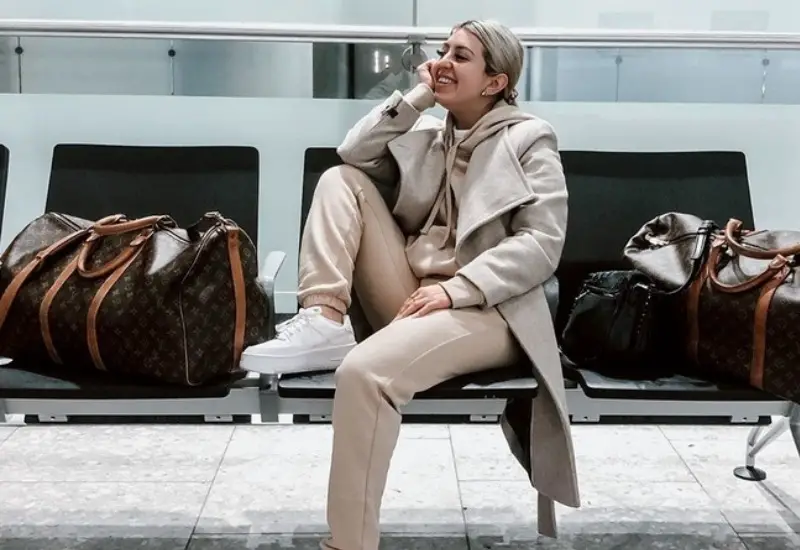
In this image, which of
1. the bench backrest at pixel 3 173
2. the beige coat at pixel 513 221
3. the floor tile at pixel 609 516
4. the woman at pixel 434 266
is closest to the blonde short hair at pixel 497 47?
the woman at pixel 434 266

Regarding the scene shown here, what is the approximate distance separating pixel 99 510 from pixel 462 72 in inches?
56.8

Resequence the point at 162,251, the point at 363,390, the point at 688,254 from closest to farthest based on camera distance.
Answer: the point at 363,390 → the point at 162,251 → the point at 688,254

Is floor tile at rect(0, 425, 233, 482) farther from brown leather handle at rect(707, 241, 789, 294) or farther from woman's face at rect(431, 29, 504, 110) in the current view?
brown leather handle at rect(707, 241, 789, 294)

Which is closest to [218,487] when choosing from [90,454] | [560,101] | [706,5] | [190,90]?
[90,454]

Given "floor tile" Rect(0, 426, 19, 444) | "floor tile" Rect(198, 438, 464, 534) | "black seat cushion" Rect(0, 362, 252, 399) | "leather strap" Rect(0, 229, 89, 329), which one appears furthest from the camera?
"floor tile" Rect(0, 426, 19, 444)

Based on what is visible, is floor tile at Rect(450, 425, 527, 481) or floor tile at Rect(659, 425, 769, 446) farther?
floor tile at Rect(659, 425, 769, 446)

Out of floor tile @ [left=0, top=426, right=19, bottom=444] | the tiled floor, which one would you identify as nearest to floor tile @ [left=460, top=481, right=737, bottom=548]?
the tiled floor

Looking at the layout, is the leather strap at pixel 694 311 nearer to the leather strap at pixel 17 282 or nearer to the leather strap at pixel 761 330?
the leather strap at pixel 761 330

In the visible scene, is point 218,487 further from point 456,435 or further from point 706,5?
point 706,5

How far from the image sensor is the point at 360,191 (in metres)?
1.94

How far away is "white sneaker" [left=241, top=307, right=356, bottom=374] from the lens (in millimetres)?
1713

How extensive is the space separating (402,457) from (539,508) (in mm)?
658

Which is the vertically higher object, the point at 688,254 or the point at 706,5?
the point at 706,5

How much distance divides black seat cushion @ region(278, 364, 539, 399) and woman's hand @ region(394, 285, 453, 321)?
15cm
